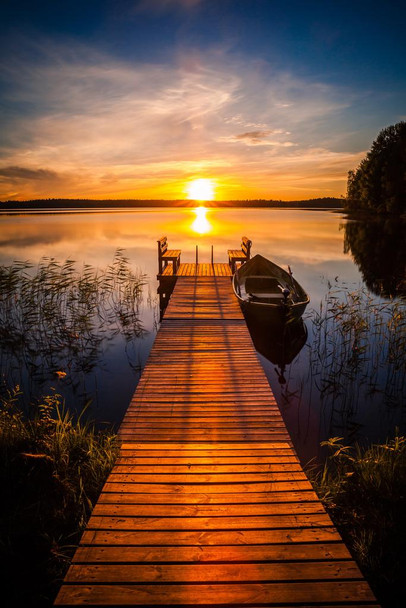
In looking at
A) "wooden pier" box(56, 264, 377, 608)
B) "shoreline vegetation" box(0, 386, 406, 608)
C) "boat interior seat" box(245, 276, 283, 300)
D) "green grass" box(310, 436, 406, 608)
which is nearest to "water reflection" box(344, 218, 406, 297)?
"boat interior seat" box(245, 276, 283, 300)

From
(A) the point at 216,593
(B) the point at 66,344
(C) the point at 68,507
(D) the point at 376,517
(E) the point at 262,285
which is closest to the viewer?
(A) the point at 216,593

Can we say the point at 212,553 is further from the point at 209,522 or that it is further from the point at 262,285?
the point at 262,285

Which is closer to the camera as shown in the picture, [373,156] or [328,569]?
[328,569]

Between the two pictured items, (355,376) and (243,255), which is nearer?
(355,376)

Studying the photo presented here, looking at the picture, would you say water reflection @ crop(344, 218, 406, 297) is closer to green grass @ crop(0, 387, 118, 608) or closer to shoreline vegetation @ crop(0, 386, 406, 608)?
shoreline vegetation @ crop(0, 386, 406, 608)

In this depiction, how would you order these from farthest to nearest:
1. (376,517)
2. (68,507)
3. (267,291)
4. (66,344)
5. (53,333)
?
(267,291)
(53,333)
(66,344)
(68,507)
(376,517)

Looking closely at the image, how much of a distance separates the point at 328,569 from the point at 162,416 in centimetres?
297

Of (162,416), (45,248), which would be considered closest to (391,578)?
(162,416)

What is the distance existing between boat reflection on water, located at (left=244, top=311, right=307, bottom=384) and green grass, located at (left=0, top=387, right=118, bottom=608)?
5.47 meters

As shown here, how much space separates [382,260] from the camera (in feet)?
78.8

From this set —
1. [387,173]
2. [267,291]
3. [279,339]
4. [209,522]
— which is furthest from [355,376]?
[387,173]

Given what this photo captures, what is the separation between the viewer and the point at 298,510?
329 centimetres

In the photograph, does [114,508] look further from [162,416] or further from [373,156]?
[373,156]

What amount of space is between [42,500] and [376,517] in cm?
392
